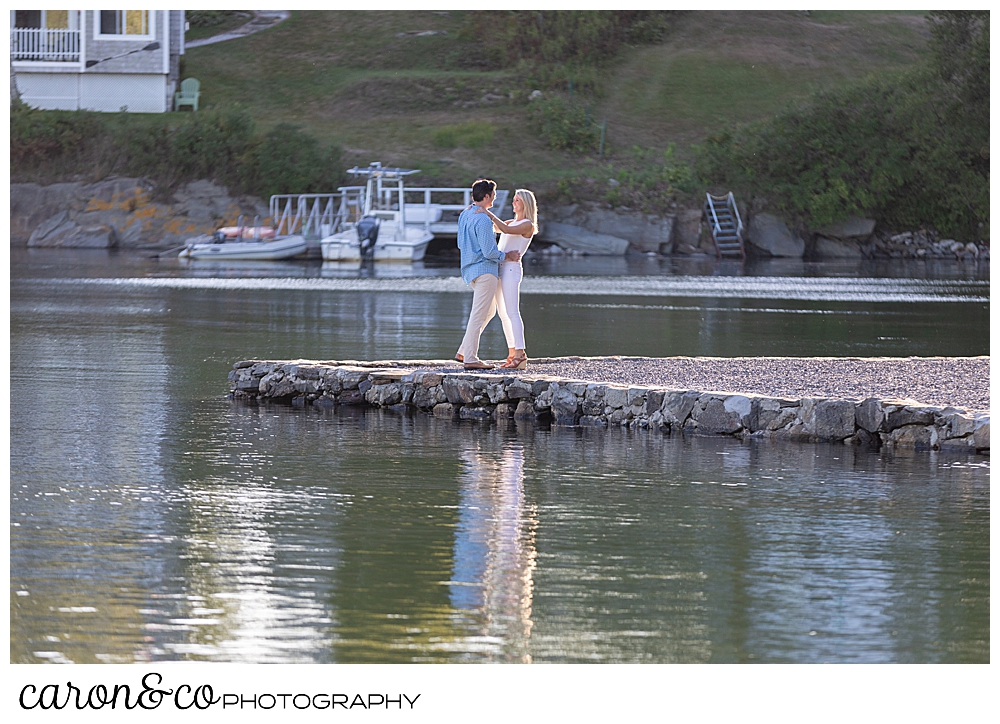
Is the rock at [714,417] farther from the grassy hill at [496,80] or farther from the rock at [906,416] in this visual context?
the grassy hill at [496,80]

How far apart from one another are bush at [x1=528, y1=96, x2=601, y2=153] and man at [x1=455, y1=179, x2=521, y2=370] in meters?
44.8

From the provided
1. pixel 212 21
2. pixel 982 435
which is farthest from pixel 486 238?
pixel 212 21

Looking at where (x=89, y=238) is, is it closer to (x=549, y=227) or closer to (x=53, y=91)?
(x=53, y=91)

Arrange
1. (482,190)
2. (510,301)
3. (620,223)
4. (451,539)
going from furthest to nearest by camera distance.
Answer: (620,223) → (510,301) → (482,190) → (451,539)

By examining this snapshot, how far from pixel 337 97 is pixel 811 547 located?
57.0 m

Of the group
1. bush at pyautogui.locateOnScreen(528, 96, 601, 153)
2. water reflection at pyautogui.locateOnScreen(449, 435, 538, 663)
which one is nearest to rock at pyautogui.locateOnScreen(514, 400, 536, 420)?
water reflection at pyautogui.locateOnScreen(449, 435, 538, 663)

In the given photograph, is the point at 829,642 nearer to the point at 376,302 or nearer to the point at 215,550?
the point at 215,550

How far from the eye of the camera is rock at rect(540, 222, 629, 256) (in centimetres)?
5194

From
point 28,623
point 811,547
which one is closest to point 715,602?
point 811,547

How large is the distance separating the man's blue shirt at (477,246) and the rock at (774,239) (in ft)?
139

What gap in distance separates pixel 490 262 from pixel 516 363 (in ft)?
3.12

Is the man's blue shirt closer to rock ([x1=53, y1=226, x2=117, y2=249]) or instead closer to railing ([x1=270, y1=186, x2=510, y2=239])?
railing ([x1=270, y1=186, x2=510, y2=239])

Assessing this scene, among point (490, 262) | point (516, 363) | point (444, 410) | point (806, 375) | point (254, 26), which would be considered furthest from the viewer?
point (254, 26)

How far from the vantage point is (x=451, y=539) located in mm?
7414
